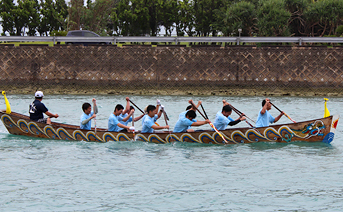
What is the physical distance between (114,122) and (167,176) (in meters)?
3.32

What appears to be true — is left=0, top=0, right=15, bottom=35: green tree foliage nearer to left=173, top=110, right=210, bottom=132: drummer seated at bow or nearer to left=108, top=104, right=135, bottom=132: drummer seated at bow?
left=108, top=104, right=135, bottom=132: drummer seated at bow

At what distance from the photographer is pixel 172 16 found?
55.3 metres

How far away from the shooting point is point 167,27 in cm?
5853

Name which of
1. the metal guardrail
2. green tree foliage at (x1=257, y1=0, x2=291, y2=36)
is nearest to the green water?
the metal guardrail

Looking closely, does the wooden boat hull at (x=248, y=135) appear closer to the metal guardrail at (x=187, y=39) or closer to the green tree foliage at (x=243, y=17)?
the metal guardrail at (x=187, y=39)

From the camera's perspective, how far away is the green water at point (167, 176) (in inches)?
360

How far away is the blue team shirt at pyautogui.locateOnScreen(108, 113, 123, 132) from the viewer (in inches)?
531

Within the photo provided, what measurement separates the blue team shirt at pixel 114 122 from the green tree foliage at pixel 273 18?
27925 millimetres

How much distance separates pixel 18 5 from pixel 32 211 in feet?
168

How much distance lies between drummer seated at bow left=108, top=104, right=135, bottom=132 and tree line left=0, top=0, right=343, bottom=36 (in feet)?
93.2

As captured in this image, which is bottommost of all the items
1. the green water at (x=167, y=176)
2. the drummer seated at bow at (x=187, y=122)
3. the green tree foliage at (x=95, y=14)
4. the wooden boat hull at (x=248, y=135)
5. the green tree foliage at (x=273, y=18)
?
the green water at (x=167, y=176)

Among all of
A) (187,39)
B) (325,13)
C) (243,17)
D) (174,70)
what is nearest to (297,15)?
(325,13)

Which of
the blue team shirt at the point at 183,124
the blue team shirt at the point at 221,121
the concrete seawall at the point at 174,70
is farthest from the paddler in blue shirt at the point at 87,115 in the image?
the concrete seawall at the point at 174,70

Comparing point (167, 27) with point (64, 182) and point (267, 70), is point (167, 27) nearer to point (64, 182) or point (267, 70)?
point (267, 70)
